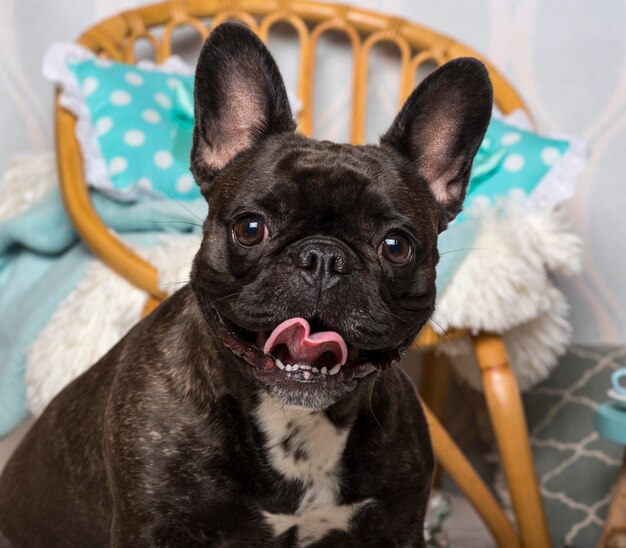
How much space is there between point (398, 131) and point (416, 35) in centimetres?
157

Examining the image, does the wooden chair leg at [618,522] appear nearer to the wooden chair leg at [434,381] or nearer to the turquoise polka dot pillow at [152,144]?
the turquoise polka dot pillow at [152,144]

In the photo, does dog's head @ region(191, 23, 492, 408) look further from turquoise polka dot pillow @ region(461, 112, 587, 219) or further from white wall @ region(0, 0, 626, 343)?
white wall @ region(0, 0, 626, 343)

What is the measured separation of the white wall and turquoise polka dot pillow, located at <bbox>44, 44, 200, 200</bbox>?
54 centimetres

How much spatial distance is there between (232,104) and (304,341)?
411 mm

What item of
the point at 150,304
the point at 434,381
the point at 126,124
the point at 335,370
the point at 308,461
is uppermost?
the point at 335,370

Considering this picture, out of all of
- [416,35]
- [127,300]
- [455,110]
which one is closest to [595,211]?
[416,35]

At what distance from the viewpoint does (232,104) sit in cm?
133

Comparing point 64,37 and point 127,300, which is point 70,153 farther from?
point 64,37

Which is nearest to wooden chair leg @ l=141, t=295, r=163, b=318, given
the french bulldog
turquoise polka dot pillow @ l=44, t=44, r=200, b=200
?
turquoise polka dot pillow @ l=44, t=44, r=200, b=200

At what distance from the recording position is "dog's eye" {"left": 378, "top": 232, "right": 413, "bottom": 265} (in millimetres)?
1178

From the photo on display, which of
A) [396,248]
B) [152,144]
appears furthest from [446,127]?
[152,144]

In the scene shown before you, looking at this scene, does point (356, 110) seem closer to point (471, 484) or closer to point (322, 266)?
point (471, 484)

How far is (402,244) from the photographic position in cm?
119

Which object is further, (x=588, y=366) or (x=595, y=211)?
(x=595, y=211)
